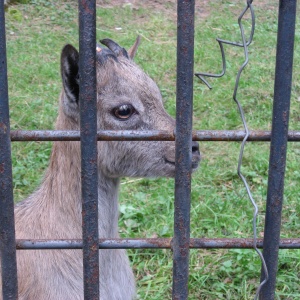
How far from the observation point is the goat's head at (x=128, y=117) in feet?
10.0

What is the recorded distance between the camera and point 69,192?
2965 mm

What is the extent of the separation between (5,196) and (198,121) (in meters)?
4.29

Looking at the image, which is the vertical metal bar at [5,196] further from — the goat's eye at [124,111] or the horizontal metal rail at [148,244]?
the goat's eye at [124,111]

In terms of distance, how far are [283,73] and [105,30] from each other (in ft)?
24.0

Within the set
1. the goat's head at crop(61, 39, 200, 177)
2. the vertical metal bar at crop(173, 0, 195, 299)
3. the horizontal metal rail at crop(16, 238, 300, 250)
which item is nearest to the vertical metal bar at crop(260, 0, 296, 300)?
the horizontal metal rail at crop(16, 238, 300, 250)

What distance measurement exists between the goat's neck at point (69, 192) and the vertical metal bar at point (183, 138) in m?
1.22

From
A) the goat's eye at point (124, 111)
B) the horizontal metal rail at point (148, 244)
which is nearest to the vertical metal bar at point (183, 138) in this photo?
the horizontal metal rail at point (148, 244)

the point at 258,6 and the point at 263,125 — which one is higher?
the point at 258,6

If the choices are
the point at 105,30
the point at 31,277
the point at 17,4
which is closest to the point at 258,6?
the point at 105,30

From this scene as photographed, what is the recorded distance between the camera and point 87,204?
1733 mm

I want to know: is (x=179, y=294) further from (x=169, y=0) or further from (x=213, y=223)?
(x=169, y=0)

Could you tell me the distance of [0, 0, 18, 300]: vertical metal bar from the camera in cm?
165

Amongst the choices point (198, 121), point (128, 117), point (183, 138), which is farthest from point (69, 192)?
point (198, 121)

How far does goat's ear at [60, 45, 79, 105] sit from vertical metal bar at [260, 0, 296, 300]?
47.1 inches
